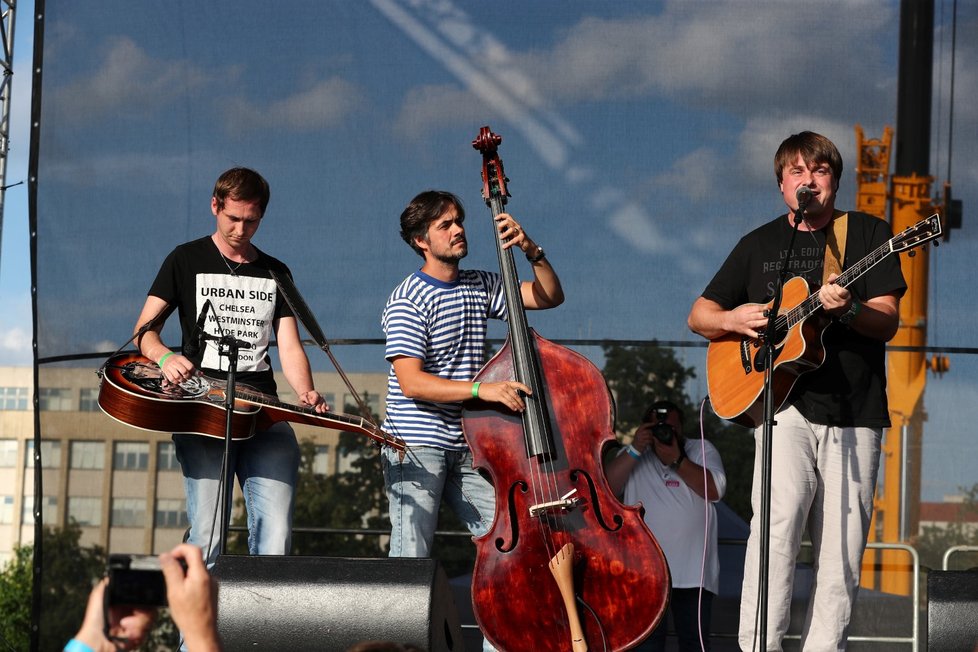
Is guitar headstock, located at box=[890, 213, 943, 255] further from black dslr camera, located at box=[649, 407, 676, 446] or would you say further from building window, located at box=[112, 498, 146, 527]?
building window, located at box=[112, 498, 146, 527]

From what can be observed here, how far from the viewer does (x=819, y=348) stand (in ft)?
10.5

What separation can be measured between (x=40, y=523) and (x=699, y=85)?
132 inches

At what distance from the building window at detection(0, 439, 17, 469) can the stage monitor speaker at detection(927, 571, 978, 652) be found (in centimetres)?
2057

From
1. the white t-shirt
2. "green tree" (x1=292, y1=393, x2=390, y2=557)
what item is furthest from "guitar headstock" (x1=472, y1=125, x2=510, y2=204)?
"green tree" (x1=292, y1=393, x2=390, y2=557)

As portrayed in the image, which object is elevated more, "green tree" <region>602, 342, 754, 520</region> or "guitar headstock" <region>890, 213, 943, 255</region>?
"guitar headstock" <region>890, 213, 943, 255</region>

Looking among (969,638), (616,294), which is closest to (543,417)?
(969,638)

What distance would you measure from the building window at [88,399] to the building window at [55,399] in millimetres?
47

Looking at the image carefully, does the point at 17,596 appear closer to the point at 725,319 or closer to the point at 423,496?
the point at 423,496

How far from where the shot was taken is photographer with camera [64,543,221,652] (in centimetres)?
150

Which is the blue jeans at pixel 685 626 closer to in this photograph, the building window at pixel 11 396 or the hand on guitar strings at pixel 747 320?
the hand on guitar strings at pixel 747 320

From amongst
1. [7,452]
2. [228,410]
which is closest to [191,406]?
[228,410]

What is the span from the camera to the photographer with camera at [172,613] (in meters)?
1.50

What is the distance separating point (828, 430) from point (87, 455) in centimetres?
310

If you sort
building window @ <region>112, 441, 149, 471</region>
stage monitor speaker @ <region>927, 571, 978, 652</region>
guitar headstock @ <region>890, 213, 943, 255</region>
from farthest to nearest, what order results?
building window @ <region>112, 441, 149, 471</region> < guitar headstock @ <region>890, 213, 943, 255</region> < stage monitor speaker @ <region>927, 571, 978, 652</region>
